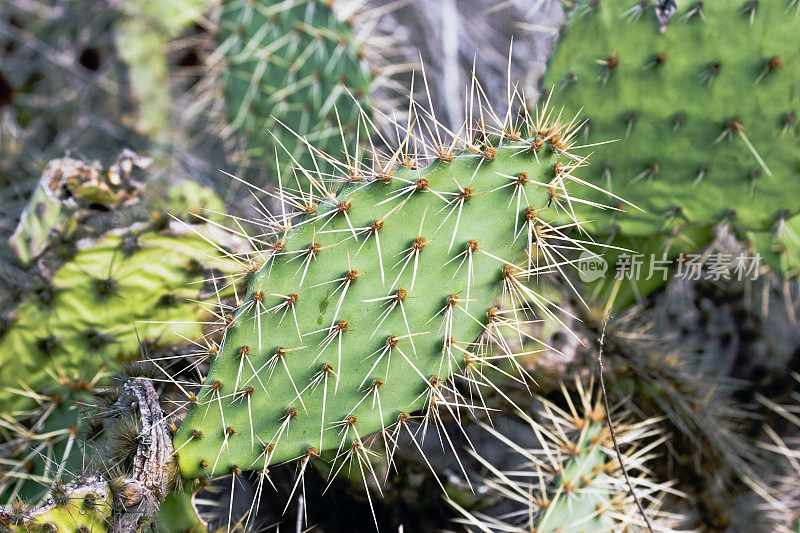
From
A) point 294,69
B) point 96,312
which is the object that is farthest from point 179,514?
point 294,69

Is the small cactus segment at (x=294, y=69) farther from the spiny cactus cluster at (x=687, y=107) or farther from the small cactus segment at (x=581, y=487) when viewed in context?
the small cactus segment at (x=581, y=487)

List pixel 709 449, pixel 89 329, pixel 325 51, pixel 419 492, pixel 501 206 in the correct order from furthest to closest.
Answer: pixel 325 51 → pixel 709 449 → pixel 419 492 → pixel 89 329 → pixel 501 206

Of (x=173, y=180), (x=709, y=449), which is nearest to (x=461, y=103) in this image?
(x=173, y=180)

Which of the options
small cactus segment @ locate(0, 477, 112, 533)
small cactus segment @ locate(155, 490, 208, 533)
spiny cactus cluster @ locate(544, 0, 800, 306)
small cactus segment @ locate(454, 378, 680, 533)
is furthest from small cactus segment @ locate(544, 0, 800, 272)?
small cactus segment @ locate(0, 477, 112, 533)

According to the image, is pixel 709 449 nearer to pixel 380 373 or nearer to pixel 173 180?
pixel 380 373

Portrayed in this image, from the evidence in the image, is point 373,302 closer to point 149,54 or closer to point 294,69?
point 294,69

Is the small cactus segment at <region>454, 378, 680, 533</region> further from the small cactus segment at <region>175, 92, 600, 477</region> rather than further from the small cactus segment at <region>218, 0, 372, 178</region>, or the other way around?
the small cactus segment at <region>218, 0, 372, 178</region>

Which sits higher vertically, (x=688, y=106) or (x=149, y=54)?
(x=688, y=106)
